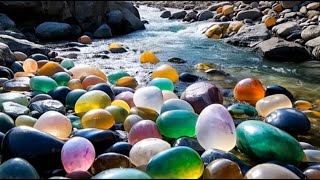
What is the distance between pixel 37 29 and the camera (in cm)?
1030

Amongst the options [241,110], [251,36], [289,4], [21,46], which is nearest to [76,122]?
[241,110]

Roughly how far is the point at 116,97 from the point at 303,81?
303 centimetres

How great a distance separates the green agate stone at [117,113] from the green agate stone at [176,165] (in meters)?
1.34

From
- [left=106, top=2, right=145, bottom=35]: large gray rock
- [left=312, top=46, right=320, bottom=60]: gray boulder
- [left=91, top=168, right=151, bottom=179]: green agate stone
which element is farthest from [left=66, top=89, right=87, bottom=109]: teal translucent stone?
[left=106, top=2, right=145, bottom=35]: large gray rock

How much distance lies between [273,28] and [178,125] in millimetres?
7460

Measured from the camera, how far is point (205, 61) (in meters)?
7.34

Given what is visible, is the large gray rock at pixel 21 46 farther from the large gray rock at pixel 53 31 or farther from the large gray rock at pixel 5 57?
the large gray rock at pixel 53 31

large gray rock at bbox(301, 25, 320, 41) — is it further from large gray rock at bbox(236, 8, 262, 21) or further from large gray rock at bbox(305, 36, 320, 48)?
large gray rock at bbox(236, 8, 262, 21)

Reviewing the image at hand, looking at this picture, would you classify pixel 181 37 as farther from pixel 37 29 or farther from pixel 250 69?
pixel 250 69

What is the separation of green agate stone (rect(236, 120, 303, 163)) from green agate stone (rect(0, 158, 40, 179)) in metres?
1.42

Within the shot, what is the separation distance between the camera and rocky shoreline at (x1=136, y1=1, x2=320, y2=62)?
7.61m

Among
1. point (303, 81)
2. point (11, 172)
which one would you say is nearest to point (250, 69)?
point (303, 81)

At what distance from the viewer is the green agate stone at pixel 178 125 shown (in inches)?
121

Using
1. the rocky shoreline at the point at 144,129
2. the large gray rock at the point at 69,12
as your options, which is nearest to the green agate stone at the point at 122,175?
the rocky shoreline at the point at 144,129
